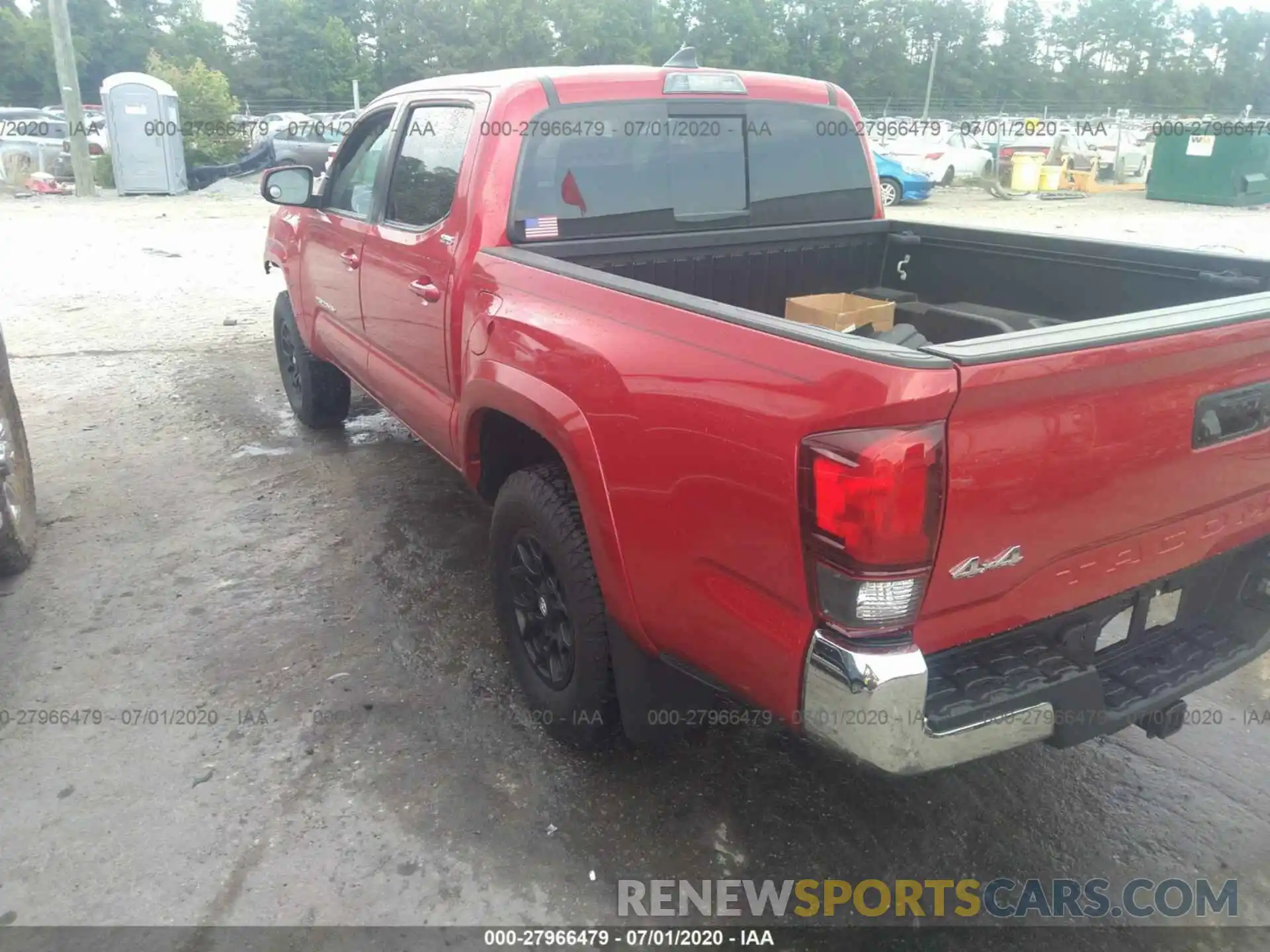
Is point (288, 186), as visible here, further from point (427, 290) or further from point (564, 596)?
point (564, 596)

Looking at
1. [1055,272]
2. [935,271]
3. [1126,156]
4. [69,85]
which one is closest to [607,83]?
[935,271]

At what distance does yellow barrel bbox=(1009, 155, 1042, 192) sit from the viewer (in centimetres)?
2177

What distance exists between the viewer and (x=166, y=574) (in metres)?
4.04

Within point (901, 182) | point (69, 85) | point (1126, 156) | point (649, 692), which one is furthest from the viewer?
point (1126, 156)

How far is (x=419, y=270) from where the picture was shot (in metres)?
3.46

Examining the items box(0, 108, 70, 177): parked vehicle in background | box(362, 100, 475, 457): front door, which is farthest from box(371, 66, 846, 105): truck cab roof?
box(0, 108, 70, 177): parked vehicle in background

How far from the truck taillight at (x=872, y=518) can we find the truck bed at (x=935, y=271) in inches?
34.7

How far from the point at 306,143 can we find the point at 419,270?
21.6 meters

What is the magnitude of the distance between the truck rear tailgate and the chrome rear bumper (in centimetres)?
13

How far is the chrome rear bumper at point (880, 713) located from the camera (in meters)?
1.82

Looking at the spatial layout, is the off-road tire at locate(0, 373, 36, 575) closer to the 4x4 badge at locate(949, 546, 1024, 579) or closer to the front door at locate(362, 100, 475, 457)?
the front door at locate(362, 100, 475, 457)

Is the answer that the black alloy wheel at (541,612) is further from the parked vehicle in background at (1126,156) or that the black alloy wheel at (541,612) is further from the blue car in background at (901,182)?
the parked vehicle in background at (1126,156)

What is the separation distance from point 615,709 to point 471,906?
0.65 m

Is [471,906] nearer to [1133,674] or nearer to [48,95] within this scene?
[1133,674]
